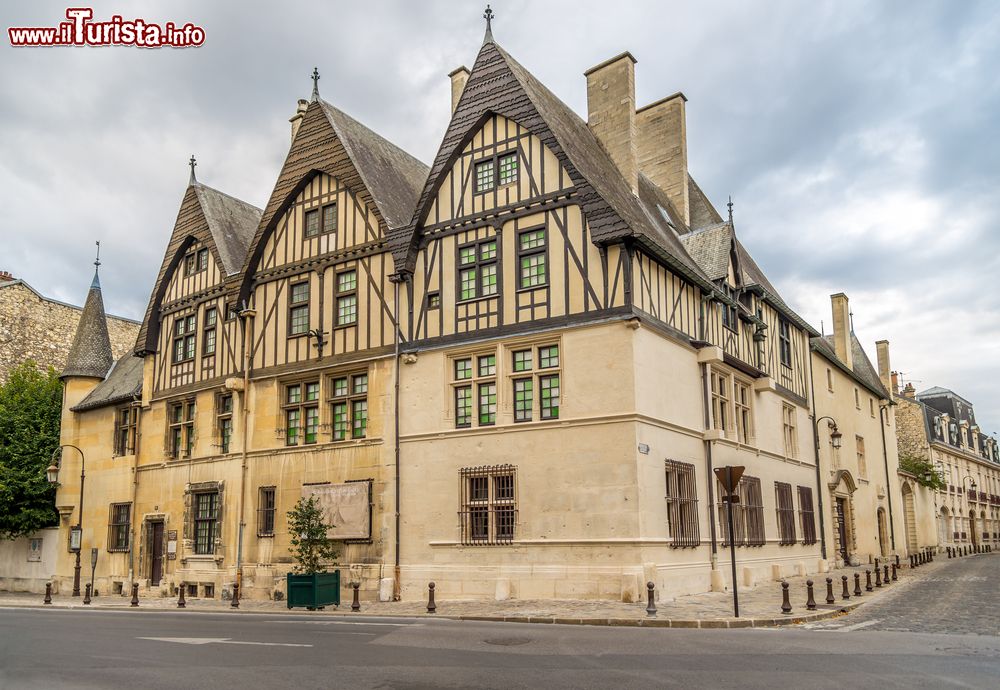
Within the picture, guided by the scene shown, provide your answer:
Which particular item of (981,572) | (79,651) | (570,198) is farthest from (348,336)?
(981,572)

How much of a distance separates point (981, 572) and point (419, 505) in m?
→ 20.0

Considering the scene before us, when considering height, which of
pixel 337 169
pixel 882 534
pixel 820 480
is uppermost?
pixel 337 169

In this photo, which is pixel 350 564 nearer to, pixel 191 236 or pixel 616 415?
pixel 616 415

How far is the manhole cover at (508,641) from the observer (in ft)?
36.5

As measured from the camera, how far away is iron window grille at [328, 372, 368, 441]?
74.0 ft

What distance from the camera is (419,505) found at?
67.7 ft

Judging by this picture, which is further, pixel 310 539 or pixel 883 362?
pixel 883 362

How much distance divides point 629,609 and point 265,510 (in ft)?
38.4

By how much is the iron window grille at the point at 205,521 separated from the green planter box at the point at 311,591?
6.32 m

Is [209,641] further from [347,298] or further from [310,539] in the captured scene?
[347,298]

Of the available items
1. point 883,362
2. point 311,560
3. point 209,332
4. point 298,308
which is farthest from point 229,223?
point 883,362

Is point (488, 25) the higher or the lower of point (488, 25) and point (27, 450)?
the higher

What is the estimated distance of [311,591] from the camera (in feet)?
62.8

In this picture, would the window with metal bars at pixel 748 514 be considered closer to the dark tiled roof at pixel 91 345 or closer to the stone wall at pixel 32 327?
the dark tiled roof at pixel 91 345
